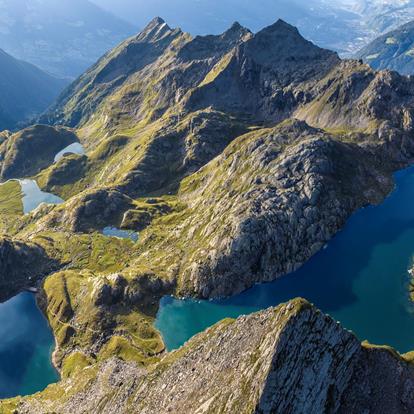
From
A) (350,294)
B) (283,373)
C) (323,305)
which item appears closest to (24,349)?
(323,305)

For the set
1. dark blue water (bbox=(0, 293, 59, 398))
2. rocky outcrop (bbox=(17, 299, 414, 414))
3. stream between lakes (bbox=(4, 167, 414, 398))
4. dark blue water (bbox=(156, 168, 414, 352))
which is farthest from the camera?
dark blue water (bbox=(0, 293, 59, 398))

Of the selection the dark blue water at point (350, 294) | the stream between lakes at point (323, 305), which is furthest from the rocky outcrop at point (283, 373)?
the stream between lakes at point (323, 305)

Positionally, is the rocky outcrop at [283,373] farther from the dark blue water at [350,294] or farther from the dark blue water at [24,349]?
the dark blue water at [24,349]

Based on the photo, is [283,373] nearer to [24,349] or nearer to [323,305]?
[323,305]

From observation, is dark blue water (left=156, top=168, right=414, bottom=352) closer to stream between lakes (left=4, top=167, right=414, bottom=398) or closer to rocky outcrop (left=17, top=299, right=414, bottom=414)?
stream between lakes (left=4, top=167, right=414, bottom=398)

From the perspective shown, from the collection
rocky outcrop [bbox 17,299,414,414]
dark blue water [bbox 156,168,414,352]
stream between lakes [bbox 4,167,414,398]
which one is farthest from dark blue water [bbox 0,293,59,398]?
rocky outcrop [bbox 17,299,414,414]

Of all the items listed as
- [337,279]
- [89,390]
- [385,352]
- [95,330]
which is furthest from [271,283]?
[385,352]
